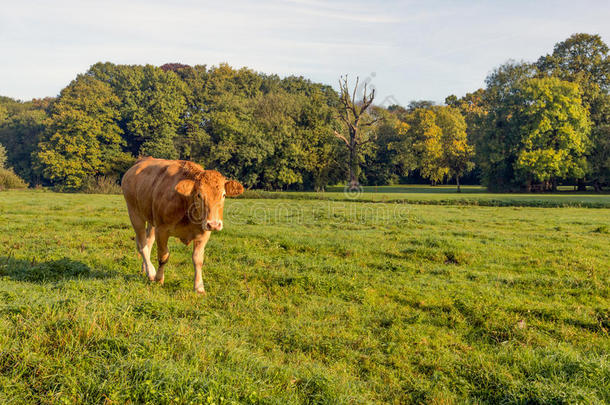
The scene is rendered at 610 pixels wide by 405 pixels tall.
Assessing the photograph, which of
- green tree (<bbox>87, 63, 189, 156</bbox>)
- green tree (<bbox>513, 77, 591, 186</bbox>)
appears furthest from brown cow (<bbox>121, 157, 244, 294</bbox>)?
green tree (<bbox>87, 63, 189, 156</bbox>)

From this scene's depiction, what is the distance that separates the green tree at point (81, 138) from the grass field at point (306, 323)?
45.8m

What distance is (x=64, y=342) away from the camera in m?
3.81

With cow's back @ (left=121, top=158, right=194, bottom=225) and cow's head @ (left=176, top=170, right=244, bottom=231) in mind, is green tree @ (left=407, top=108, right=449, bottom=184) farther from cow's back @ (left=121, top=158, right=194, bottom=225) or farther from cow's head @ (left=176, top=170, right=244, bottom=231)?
→ cow's head @ (left=176, top=170, right=244, bottom=231)

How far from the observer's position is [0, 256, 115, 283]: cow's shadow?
756 centimetres

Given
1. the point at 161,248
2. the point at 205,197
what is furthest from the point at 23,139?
the point at 205,197

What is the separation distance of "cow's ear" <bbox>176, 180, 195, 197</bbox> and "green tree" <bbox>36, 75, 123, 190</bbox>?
5196cm

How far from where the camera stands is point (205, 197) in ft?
22.5

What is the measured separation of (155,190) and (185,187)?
111cm

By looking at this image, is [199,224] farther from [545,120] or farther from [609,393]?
[545,120]

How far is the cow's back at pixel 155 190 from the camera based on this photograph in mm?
7242

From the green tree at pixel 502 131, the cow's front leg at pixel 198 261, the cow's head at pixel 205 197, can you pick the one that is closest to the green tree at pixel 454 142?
the green tree at pixel 502 131

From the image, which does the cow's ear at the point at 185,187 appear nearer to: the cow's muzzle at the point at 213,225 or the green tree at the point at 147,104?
the cow's muzzle at the point at 213,225

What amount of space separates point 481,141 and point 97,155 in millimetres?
56004

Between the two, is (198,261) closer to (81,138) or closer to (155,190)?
(155,190)
